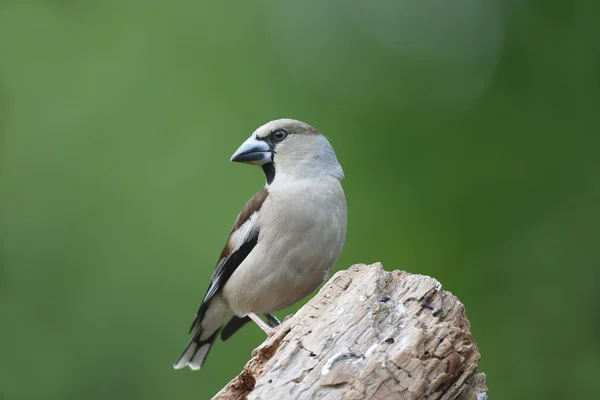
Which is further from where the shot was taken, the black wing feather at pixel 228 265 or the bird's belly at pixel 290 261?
the black wing feather at pixel 228 265

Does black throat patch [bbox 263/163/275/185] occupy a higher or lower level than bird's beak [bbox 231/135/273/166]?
lower

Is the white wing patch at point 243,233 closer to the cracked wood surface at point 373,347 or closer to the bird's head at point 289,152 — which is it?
the bird's head at point 289,152

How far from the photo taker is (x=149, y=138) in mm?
8219

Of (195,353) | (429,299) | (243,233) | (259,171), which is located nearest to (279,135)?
(243,233)

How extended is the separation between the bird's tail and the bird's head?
1.67 meters

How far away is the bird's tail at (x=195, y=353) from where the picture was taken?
6250 millimetres

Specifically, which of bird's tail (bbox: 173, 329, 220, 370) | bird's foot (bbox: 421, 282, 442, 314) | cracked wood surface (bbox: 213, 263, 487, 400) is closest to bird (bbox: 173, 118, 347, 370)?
bird's tail (bbox: 173, 329, 220, 370)

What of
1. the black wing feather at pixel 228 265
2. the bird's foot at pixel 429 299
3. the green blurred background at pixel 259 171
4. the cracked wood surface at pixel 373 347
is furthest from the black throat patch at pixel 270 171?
Answer: the bird's foot at pixel 429 299

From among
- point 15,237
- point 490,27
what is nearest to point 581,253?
point 490,27

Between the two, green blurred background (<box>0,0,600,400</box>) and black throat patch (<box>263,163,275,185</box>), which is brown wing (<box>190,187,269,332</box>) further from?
green blurred background (<box>0,0,600,400</box>)

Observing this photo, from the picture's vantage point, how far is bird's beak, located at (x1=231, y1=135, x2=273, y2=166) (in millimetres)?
5367

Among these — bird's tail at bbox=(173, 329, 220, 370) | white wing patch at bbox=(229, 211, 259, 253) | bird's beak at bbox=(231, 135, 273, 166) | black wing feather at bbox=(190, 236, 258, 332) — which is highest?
bird's beak at bbox=(231, 135, 273, 166)

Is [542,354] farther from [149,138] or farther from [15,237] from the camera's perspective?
[15,237]

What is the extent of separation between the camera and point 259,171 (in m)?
7.70
